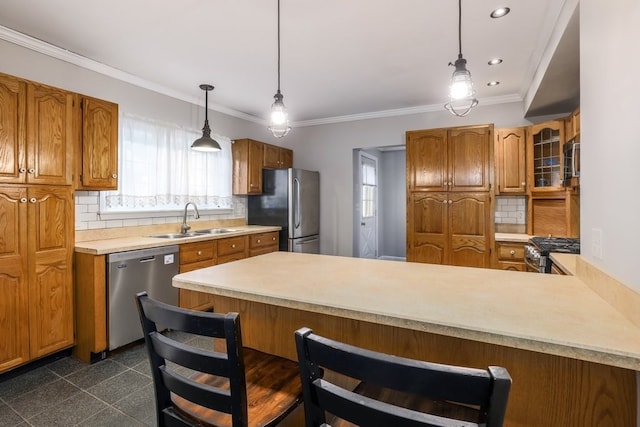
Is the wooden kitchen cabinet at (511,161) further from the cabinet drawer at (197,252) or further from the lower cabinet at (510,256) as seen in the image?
the cabinet drawer at (197,252)

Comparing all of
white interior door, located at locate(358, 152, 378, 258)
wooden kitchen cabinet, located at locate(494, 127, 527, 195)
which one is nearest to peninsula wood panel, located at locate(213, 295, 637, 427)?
wooden kitchen cabinet, located at locate(494, 127, 527, 195)

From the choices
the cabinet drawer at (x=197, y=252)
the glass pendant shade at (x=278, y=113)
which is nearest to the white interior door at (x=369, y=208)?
the cabinet drawer at (x=197, y=252)

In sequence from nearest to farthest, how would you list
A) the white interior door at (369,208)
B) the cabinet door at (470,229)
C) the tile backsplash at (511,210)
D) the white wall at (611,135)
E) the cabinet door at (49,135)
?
the white wall at (611,135) < the cabinet door at (49,135) < the cabinet door at (470,229) < the tile backsplash at (511,210) < the white interior door at (369,208)

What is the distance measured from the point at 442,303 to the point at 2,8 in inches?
130

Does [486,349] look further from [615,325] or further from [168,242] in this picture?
[168,242]

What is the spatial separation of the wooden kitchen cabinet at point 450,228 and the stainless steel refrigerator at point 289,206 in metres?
1.49

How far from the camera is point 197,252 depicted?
3371 mm

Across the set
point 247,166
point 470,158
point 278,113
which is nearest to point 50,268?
point 278,113

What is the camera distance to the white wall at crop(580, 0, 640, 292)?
1.11 m

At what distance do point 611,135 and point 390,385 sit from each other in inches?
53.1

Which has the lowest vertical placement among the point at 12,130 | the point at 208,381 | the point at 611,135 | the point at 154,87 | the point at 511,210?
the point at 208,381

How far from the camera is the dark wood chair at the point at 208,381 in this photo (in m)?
0.91

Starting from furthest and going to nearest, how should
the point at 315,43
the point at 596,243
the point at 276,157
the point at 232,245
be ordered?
1. the point at 276,157
2. the point at 232,245
3. the point at 315,43
4. the point at 596,243

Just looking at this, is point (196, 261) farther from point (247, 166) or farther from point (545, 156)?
point (545, 156)
